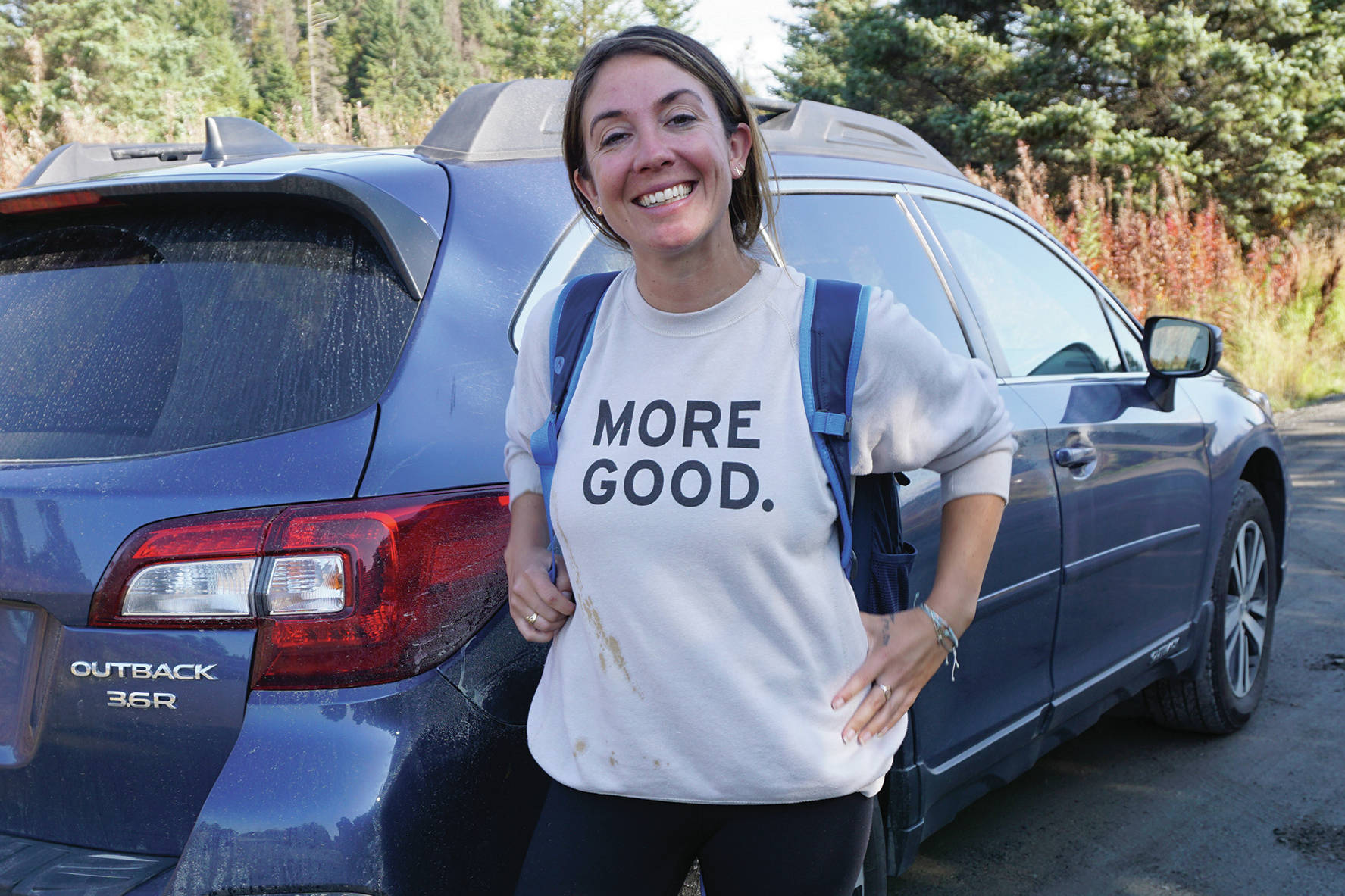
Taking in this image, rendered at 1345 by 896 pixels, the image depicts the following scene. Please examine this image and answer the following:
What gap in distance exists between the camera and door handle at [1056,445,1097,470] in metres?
2.82

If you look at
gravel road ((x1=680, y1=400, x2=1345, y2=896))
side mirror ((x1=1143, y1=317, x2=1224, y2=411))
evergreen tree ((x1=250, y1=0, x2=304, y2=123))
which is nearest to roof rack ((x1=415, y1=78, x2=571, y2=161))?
side mirror ((x1=1143, y1=317, x2=1224, y2=411))

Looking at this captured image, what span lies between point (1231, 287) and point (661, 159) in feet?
36.4

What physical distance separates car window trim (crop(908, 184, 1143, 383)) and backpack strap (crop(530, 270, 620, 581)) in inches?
59.1

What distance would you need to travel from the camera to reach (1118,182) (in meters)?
Answer: 17.1

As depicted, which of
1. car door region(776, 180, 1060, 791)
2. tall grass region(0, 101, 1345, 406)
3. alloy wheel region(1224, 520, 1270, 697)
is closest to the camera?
car door region(776, 180, 1060, 791)

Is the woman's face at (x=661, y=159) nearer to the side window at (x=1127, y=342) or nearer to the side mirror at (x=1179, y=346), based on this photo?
the side mirror at (x=1179, y=346)

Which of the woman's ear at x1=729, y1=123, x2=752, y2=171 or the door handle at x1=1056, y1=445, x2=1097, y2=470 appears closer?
the woman's ear at x1=729, y1=123, x2=752, y2=171

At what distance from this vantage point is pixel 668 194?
155 centimetres

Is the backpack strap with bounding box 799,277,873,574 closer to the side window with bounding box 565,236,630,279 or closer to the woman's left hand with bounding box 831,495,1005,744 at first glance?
the woman's left hand with bounding box 831,495,1005,744

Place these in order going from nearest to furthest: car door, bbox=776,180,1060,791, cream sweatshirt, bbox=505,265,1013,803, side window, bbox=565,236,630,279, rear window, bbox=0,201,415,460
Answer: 1. cream sweatshirt, bbox=505,265,1013,803
2. rear window, bbox=0,201,415,460
3. side window, bbox=565,236,630,279
4. car door, bbox=776,180,1060,791

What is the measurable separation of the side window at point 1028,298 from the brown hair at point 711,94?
1.34 metres

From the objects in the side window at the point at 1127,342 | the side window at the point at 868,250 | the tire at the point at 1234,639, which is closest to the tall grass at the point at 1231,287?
the tire at the point at 1234,639

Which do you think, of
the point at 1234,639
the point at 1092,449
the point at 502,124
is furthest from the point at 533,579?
the point at 1234,639

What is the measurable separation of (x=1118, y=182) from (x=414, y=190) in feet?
56.1
